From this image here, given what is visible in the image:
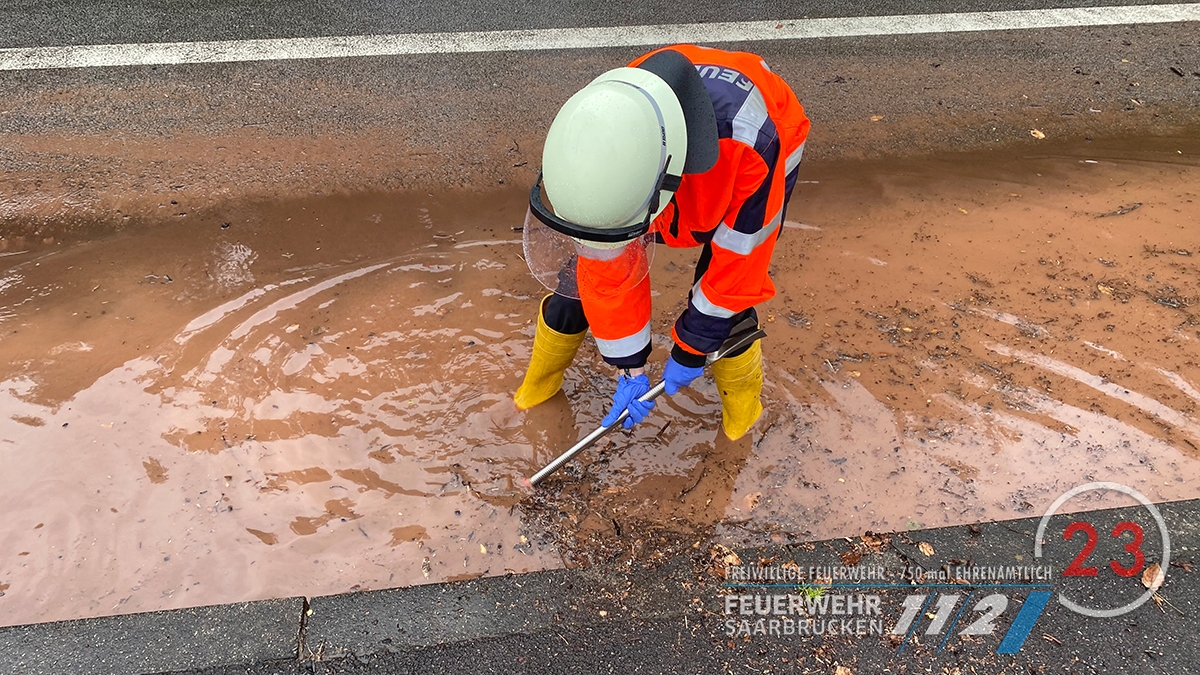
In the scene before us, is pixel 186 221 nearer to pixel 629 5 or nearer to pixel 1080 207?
pixel 629 5

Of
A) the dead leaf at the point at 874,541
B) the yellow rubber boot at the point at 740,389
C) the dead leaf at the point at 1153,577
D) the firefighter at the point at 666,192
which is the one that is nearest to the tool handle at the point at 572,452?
the firefighter at the point at 666,192

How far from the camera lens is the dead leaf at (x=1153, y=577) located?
8.91ft

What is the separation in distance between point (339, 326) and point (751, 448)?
205 cm

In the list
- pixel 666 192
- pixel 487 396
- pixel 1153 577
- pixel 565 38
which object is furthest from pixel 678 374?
pixel 565 38

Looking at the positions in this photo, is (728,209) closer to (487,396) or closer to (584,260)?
(584,260)

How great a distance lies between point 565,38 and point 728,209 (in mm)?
4064

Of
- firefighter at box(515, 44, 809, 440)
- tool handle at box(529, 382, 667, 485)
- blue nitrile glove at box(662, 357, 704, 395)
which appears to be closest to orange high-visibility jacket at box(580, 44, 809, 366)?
firefighter at box(515, 44, 809, 440)

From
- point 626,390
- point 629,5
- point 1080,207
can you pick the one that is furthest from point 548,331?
point 629,5

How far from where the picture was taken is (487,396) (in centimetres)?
348

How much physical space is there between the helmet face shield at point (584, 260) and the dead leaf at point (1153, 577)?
2145 millimetres

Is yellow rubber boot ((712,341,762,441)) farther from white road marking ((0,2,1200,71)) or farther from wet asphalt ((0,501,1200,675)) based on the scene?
white road marking ((0,2,1200,71))

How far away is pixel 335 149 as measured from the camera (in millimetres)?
4633

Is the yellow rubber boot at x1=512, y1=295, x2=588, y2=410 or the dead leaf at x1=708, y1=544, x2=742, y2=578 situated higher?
the yellow rubber boot at x1=512, y1=295, x2=588, y2=410

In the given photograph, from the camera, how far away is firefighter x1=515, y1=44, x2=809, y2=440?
6.35ft
